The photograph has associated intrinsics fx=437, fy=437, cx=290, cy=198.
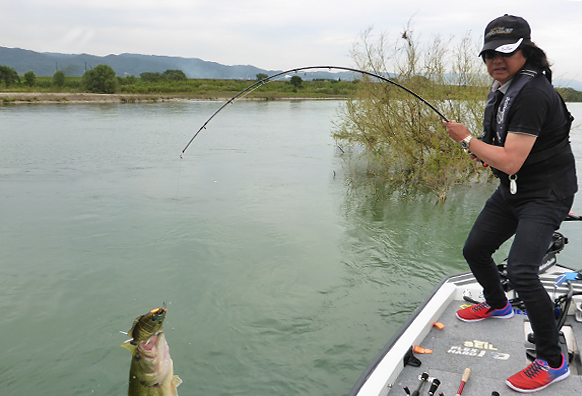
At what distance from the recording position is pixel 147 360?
6.07ft

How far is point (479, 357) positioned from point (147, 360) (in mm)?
1938

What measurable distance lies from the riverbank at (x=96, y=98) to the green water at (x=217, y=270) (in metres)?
37.3

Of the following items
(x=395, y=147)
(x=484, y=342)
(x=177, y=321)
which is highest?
(x=395, y=147)

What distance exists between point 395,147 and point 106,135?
1553 centimetres

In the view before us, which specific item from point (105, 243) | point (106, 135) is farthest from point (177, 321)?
point (106, 135)

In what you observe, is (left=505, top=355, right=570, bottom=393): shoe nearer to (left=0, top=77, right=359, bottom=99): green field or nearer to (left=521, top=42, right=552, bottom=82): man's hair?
(left=521, top=42, right=552, bottom=82): man's hair

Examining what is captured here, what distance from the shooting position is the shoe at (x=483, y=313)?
304 cm

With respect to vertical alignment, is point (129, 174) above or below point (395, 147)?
below

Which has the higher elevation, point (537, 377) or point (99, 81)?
point (99, 81)

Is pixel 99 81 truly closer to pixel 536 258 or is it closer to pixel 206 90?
pixel 206 90

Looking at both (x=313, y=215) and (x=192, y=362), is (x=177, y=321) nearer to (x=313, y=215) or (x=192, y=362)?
(x=192, y=362)

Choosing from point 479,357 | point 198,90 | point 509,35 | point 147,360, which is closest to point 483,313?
point 479,357

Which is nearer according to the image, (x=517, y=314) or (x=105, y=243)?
(x=517, y=314)

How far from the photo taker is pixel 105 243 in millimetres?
7066
